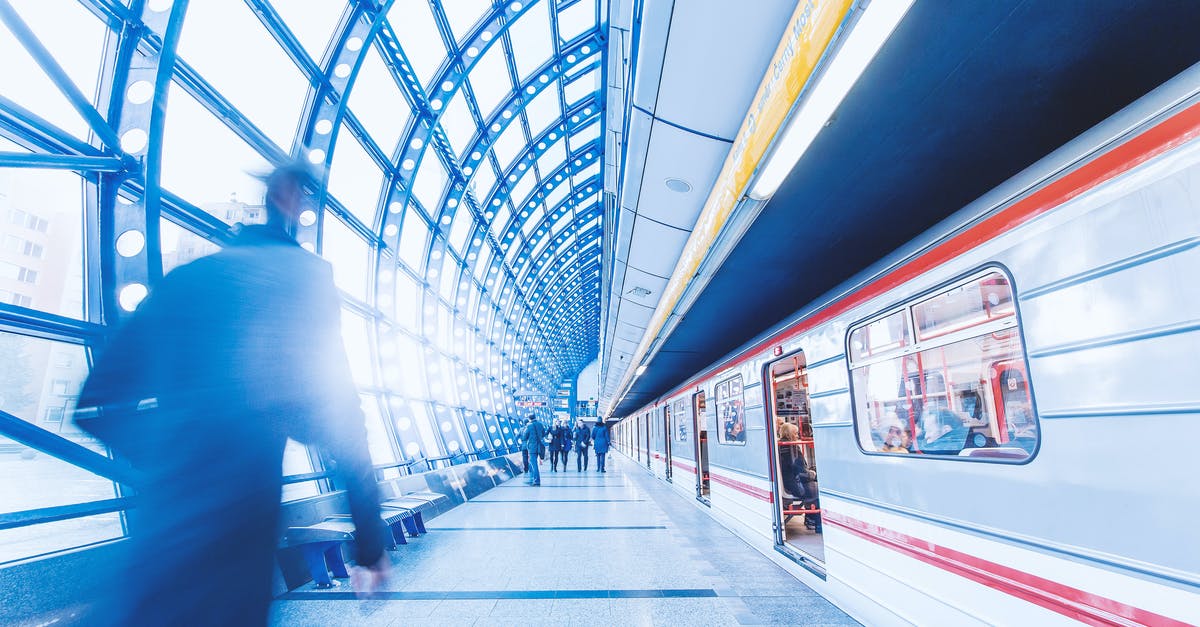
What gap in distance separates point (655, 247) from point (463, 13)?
4.59m

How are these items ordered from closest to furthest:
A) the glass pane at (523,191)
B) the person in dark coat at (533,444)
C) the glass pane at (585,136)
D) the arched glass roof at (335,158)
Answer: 1. the arched glass roof at (335,158)
2. the person in dark coat at (533,444)
3. the glass pane at (585,136)
4. the glass pane at (523,191)

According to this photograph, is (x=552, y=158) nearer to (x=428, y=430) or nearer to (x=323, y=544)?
(x=428, y=430)

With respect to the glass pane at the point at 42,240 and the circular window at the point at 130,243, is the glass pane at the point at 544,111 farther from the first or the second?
the glass pane at the point at 42,240

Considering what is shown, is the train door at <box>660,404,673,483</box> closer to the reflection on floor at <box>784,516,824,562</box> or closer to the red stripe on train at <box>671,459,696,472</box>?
the red stripe on train at <box>671,459,696,472</box>

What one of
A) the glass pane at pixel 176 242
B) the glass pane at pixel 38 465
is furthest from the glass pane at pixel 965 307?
the glass pane at pixel 176 242

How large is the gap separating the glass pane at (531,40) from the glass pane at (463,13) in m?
0.68

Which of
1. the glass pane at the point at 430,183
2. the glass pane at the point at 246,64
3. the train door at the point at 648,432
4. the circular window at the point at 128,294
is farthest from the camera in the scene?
the train door at the point at 648,432

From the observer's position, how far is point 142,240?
3.55 meters

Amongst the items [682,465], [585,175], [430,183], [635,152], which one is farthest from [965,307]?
[585,175]

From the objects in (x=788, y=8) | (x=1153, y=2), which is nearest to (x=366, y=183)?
(x=788, y=8)

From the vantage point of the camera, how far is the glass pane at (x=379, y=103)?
6.76m

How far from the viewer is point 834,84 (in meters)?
1.99

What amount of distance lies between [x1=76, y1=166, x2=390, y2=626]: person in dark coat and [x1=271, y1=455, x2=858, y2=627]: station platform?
4.49ft

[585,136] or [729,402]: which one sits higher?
[585,136]
